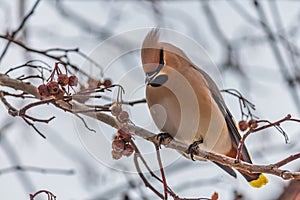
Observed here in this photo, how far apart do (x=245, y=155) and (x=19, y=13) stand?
1.57 meters

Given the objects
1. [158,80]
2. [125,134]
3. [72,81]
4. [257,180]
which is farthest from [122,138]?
[257,180]

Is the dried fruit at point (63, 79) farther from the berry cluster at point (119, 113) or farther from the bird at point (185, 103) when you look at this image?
the bird at point (185, 103)

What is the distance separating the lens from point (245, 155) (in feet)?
8.21

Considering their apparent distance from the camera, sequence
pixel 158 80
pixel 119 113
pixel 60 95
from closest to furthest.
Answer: pixel 60 95 → pixel 119 113 → pixel 158 80

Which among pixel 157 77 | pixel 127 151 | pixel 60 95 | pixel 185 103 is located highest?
pixel 157 77

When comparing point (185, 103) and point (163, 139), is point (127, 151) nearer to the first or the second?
point (163, 139)

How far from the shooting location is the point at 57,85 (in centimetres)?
170

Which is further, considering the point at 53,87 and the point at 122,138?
the point at 122,138

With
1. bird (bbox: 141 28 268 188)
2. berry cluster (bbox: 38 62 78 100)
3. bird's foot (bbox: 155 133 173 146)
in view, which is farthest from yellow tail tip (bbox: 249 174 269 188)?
berry cluster (bbox: 38 62 78 100)

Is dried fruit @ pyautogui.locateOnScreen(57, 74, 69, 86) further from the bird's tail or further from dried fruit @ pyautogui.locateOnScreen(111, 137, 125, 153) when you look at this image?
the bird's tail

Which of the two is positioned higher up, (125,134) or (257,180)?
(257,180)

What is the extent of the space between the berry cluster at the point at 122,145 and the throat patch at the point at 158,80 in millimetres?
633

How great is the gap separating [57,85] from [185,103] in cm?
87

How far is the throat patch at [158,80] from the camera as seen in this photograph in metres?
2.40
